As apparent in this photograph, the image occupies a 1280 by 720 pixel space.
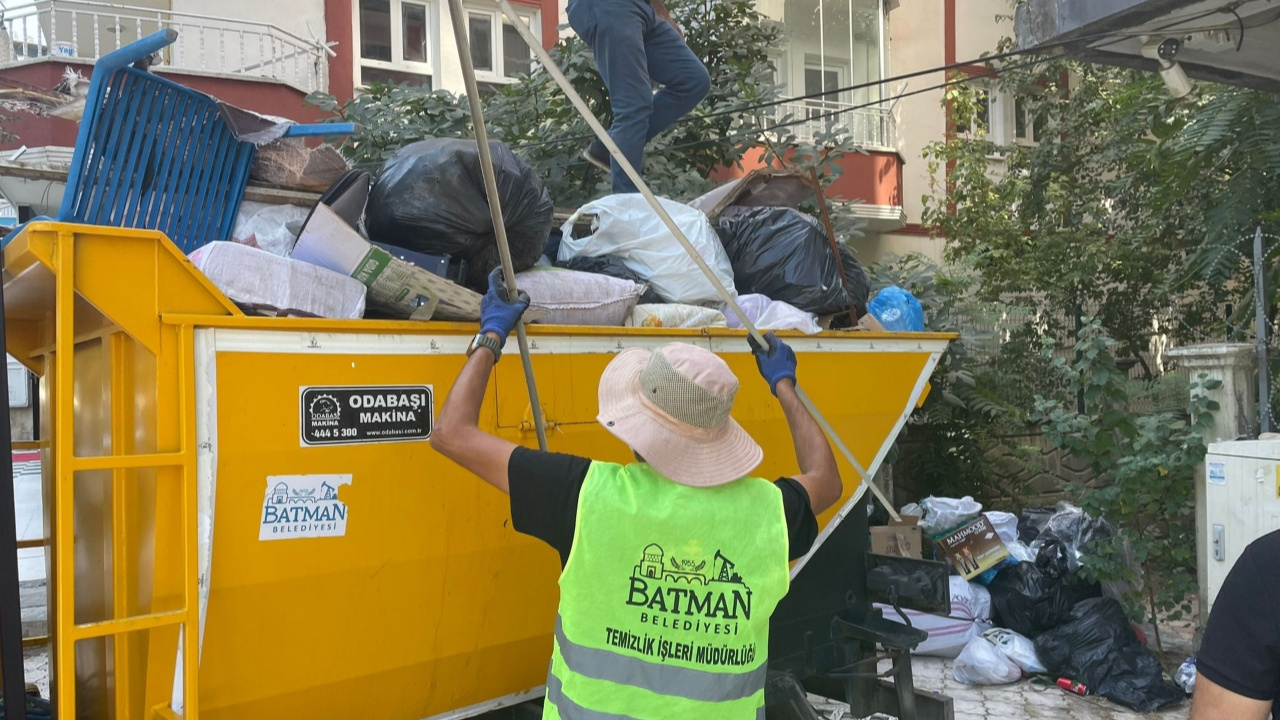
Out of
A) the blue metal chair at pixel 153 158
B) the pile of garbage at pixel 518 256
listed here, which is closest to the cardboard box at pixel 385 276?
the pile of garbage at pixel 518 256

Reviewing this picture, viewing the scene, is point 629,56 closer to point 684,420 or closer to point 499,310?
point 499,310

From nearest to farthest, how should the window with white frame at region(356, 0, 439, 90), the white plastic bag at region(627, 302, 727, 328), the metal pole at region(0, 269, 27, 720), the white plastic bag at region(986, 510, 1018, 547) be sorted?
1. the metal pole at region(0, 269, 27, 720)
2. the white plastic bag at region(627, 302, 727, 328)
3. the white plastic bag at region(986, 510, 1018, 547)
4. the window with white frame at region(356, 0, 439, 90)

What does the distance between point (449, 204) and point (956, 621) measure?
416 cm

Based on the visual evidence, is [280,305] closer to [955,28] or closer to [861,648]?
[861,648]

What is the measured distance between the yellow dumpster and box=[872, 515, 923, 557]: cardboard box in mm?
3461

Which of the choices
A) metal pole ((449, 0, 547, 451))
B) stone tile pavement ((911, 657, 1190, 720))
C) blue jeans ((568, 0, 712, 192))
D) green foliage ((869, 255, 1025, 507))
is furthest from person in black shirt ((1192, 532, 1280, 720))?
green foliage ((869, 255, 1025, 507))

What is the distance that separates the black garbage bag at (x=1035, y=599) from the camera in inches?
220

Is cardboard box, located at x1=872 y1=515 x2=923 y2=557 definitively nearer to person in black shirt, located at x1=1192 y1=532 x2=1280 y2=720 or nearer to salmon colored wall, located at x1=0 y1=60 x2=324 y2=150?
person in black shirt, located at x1=1192 y1=532 x2=1280 y2=720

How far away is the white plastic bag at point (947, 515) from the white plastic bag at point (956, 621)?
0.44 metres

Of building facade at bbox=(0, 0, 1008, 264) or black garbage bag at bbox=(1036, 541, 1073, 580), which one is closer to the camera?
black garbage bag at bbox=(1036, 541, 1073, 580)

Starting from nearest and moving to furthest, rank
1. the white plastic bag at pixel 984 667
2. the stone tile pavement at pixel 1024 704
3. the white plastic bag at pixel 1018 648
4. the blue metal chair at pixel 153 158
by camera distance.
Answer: the blue metal chair at pixel 153 158
the stone tile pavement at pixel 1024 704
the white plastic bag at pixel 984 667
the white plastic bag at pixel 1018 648

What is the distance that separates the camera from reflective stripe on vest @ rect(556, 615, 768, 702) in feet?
6.22

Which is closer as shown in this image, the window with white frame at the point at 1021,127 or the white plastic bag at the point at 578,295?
the white plastic bag at the point at 578,295

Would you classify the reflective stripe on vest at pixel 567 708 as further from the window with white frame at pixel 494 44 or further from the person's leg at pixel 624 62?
the window with white frame at pixel 494 44
